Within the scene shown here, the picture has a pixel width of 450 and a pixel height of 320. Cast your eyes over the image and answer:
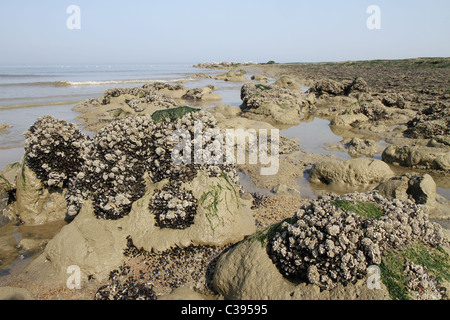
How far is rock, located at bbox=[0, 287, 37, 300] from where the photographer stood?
157 inches

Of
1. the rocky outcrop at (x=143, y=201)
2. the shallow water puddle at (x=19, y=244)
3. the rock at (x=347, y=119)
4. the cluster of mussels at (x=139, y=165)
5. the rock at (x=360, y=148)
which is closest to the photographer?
the rocky outcrop at (x=143, y=201)

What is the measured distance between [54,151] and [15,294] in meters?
3.32

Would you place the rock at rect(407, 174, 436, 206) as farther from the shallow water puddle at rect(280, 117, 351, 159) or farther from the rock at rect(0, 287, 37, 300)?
the rock at rect(0, 287, 37, 300)

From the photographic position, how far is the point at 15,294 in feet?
13.3

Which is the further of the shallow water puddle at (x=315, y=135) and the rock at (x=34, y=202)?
the shallow water puddle at (x=315, y=135)

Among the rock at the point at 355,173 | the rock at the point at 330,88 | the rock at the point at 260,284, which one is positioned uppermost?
the rock at the point at 330,88

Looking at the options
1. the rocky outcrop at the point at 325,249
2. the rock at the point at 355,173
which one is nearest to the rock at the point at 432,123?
the rock at the point at 355,173

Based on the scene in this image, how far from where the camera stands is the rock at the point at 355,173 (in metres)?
7.79

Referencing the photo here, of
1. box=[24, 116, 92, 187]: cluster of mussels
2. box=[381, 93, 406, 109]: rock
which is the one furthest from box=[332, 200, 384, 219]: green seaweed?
box=[381, 93, 406, 109]: rock

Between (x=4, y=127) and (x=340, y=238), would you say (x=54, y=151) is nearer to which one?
(x=340, y=238)

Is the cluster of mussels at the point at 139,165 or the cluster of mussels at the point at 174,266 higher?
the cluster of mussels at the point at 139,165

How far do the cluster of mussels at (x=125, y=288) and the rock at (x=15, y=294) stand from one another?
3.02ft

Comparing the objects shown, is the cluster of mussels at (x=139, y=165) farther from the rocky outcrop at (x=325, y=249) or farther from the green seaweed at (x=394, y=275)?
the green seaweed at (x=394, y=275)
